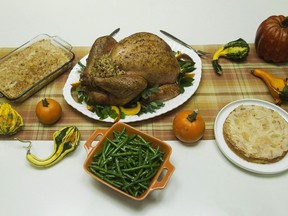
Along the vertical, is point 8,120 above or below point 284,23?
below

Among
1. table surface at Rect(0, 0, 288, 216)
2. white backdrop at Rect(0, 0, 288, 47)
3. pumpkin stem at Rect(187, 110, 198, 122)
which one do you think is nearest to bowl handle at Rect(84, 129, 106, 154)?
table surface at Rect(0, 0, 288, 216)

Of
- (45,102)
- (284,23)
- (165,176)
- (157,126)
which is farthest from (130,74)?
(284,23)

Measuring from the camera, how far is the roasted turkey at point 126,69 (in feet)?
5.02

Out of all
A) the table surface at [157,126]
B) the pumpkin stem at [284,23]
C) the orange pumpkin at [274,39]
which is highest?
the pumpkin stem at [284,23]

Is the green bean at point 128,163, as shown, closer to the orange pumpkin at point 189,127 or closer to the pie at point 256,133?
the orange pumpkin at point 189,127

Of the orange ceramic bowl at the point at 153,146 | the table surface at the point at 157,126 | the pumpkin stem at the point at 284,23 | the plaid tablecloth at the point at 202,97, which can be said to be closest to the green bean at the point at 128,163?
the orange ceramic bowl at the point at 153,146

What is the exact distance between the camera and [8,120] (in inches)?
59.4

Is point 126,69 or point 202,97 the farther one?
point 202,97

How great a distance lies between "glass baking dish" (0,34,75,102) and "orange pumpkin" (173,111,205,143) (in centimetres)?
75

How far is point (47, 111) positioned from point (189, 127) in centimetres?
68

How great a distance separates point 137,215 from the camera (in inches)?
52.4

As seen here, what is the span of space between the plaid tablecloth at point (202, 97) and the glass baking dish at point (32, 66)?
7cm

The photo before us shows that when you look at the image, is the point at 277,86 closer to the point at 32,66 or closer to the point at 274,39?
the point at 274,39

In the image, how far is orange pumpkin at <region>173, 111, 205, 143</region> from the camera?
4.75 feet
